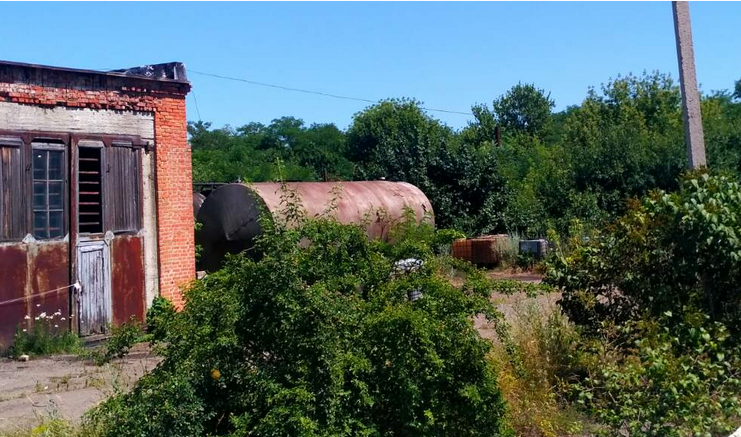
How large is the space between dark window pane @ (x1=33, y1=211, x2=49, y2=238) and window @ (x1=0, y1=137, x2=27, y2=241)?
0.17 meters

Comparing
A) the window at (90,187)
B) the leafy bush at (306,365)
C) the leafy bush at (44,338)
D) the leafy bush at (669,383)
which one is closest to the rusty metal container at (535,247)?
the window at (90,187)

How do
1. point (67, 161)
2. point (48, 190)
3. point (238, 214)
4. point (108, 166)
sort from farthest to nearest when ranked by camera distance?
1. point (238, 214)
2. point (108, 166)
3. point (67, 161)
4. point (48, 190)

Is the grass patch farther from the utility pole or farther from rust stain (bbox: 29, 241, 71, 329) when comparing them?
rust stain (bbox: 29, 241, 71, 329)

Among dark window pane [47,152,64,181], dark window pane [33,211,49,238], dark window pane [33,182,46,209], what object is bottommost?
dark window pane [33,211,49,238]

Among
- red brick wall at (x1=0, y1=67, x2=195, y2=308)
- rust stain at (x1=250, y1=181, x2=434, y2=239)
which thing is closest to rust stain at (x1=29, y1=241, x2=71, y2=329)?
red brick wall at (x1=0, y1=67, x2=195, y2=308)

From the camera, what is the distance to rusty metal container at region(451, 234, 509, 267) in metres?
22.7

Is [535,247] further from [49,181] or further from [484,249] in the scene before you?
[49,181]

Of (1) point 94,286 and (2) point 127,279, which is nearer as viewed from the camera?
(1) point 94,286

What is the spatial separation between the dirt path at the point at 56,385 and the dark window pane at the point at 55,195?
245 cm

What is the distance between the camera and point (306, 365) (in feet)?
17.1

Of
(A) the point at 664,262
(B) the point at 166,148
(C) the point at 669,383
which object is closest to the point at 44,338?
(B) the point at 166,148

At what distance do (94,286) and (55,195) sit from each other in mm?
1621

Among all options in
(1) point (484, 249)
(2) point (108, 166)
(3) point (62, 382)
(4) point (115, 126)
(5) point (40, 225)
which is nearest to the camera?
(3) point (62, 382)

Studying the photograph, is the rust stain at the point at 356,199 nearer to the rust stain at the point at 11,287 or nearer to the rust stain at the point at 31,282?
the rust stain at the point at 31,282
